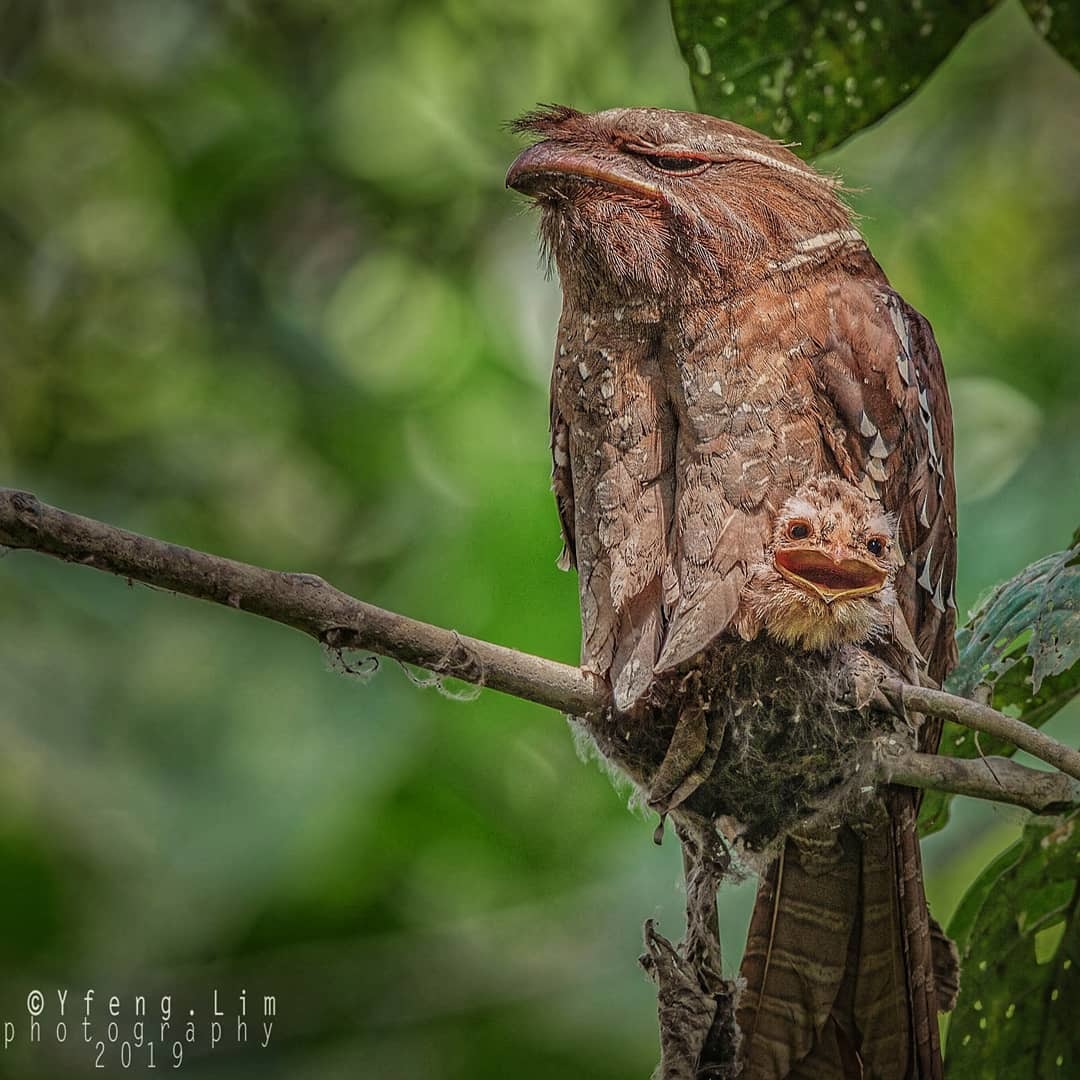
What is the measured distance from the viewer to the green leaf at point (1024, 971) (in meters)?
1.90

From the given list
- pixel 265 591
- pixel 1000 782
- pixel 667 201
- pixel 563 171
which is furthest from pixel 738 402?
pixel 265 591

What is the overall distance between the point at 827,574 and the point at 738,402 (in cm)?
34

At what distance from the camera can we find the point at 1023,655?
1.80 m

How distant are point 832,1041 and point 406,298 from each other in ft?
8.08

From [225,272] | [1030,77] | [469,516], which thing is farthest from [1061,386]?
[225,272]

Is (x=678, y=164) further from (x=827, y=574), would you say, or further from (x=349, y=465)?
(x=349, y=465)

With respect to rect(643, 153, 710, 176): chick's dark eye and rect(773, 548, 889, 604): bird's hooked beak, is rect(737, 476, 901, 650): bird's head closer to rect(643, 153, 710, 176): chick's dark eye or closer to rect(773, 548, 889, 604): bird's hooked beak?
rect(773, 548, 889, 604): bird's hooked beak

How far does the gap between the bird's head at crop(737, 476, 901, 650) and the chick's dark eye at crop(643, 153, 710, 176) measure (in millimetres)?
531

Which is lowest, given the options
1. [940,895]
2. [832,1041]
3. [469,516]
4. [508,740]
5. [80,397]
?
[832,1041]

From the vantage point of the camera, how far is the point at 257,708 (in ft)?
11.6

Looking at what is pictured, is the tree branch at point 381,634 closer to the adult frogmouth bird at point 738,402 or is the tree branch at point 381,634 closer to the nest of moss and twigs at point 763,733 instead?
the nest of moss and twigs at point 763,733

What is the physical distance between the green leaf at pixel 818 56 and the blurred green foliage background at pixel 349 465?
1.17 meters

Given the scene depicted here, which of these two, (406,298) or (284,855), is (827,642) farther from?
(406,298)

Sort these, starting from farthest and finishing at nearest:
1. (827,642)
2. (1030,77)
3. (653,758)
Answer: (1030,77), (653,758), (827,642)
